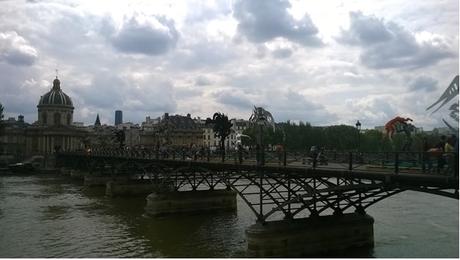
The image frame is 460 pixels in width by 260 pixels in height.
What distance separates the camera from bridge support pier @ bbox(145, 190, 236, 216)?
4438 centimetres

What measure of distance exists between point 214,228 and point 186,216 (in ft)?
22.4

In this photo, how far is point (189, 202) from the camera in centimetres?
4541

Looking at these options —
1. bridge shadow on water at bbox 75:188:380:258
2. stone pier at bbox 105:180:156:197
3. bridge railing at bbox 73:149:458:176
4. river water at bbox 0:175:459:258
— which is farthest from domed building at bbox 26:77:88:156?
bridge railing at bbox 73:149:458:176

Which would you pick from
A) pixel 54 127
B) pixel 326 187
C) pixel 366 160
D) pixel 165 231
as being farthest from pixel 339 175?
pixel 54 127

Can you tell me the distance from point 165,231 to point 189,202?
8272 millimetres

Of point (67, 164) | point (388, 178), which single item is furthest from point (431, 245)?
point (67, 164)

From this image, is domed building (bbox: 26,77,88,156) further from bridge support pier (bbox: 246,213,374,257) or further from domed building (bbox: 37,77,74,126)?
bridge support pier (bbox: 246,213,374,257)

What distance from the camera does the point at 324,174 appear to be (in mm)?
24141

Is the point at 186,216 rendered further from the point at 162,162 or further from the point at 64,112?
the point at 64,112

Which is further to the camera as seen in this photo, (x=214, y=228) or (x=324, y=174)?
(x=214, y=228)

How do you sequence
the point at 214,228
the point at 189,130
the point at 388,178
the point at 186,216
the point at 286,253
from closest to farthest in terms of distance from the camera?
1. the point at 388,178
2. the point at 286,253
3. the point at 214,228
4. the point at 186,216
5. the point at 189,130

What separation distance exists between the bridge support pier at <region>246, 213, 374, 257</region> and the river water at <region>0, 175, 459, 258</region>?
942 mm

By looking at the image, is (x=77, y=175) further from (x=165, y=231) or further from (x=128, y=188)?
(x=165, y=231)

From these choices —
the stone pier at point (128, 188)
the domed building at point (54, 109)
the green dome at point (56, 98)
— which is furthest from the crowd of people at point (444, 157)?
the green dome at point (56, 98)
